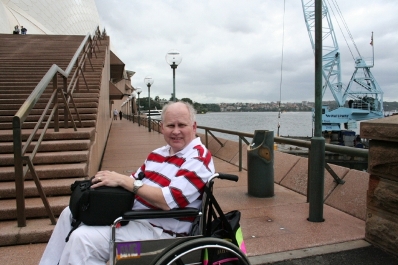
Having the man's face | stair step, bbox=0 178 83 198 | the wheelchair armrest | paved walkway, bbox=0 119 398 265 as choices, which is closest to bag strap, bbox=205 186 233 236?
Answer: the wheelchair armrest

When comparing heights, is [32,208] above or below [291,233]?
above

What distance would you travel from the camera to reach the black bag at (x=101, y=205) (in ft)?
6.35

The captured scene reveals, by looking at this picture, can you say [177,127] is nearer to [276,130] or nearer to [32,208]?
[32,208]

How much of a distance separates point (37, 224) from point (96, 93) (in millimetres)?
4973

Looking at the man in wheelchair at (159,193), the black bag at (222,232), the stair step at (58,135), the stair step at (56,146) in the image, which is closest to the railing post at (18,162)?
the man in wheelchair at (159,193)

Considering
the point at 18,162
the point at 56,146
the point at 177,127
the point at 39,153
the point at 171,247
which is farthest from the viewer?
the point at 56,146

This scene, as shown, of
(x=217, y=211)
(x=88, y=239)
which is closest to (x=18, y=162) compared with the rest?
(x=88, y=239)

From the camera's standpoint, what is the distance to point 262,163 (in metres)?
5.00

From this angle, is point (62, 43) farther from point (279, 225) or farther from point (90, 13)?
point (90, 13)

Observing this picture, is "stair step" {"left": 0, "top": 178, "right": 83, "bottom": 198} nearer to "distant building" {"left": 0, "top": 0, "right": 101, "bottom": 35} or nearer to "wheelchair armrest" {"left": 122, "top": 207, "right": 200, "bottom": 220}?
"wheelchair armrest" {"left": 122, "top": 207, "right": 200, "bottom": 220}

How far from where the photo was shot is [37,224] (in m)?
3.80

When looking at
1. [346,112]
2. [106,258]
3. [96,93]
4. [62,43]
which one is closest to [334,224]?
[106,258]

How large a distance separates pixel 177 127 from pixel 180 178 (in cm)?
41

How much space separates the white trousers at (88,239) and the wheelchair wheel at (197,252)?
23cm
